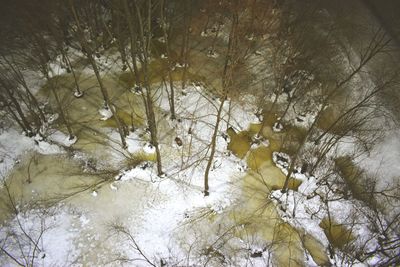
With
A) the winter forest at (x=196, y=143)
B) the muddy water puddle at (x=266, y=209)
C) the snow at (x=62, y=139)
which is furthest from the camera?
the snow at (x=62, y=139)

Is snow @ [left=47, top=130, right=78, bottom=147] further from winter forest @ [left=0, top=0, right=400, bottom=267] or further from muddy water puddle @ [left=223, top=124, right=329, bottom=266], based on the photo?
muddy water puddle @ [left=223, top=124, right=329, bottom=266]

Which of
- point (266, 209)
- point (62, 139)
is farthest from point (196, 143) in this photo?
point (62, 139)

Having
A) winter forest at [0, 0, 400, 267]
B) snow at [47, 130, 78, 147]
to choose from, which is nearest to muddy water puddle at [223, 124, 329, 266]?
winter forest at [0, 0, 400, 267]

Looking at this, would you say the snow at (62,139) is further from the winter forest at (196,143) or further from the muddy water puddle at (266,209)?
the muddy water puddle at (266,209)

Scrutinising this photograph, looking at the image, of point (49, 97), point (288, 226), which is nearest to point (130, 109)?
point (49, 97)

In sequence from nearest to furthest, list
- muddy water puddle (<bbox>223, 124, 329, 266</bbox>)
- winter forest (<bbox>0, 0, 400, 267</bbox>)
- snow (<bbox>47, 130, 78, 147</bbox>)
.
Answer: winter forest (<bbox>0, 0, 400, 267</bbox>)
muddy water puddle (<bbox>223, 124, 329, 266</bbox>)
snow (<bbox>47, 130, 78, 147</bbox>)

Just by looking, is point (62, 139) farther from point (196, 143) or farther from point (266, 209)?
point (266, 209)

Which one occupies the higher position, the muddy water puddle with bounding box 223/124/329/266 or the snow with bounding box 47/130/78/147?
the snow with bounding box 47/130/78/147

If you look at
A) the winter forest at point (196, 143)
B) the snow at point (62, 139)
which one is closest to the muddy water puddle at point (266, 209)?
the winter forest at point (196, 143)
